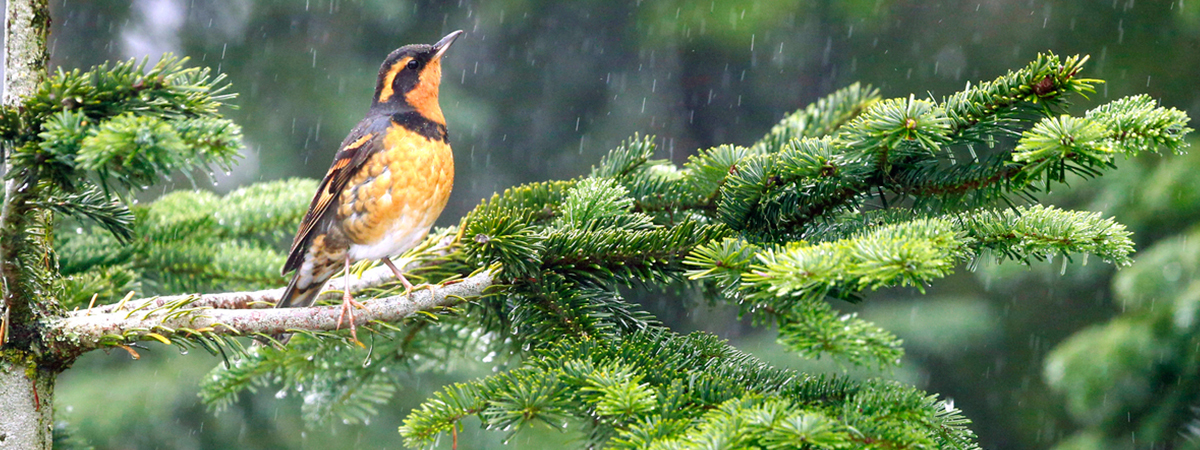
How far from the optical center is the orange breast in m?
2.72

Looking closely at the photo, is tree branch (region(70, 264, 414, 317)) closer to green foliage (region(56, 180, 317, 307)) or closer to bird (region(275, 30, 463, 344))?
bird (region(275, 30, 463, 344))

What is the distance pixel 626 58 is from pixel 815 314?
334 inches

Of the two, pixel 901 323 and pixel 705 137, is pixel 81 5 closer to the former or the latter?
pixel 705 137

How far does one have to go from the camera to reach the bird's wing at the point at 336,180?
9.16ft

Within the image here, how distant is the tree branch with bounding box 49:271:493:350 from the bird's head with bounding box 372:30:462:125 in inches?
42.9

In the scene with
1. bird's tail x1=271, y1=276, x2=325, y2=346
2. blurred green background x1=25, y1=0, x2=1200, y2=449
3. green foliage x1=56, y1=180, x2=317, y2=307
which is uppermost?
blurred green background x1=25, y1=0, x2=1200, y2=449

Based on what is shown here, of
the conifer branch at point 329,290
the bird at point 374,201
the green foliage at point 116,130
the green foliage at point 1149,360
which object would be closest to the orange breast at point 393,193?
the bird at point 374,201

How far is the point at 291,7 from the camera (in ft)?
28.3

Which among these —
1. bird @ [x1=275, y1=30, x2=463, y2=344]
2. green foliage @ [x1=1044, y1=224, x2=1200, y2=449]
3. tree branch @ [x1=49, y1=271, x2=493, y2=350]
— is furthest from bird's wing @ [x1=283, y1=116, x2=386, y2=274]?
green foliage @ [x1=1044, y1=224, x2=1200, y2=449]

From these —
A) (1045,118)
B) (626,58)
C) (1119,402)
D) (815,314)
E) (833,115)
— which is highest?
(626,58)

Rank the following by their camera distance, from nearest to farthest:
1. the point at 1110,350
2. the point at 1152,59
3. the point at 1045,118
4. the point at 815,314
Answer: the point at 1045,118 < the point at 815,314 < the point at 1110,350 < the point at 1152,59

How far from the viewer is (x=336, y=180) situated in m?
2.84

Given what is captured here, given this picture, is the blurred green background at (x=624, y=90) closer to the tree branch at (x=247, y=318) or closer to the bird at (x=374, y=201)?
the bird at (x=374, y=201)

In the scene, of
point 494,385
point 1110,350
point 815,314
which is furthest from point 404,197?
point 1110,350
